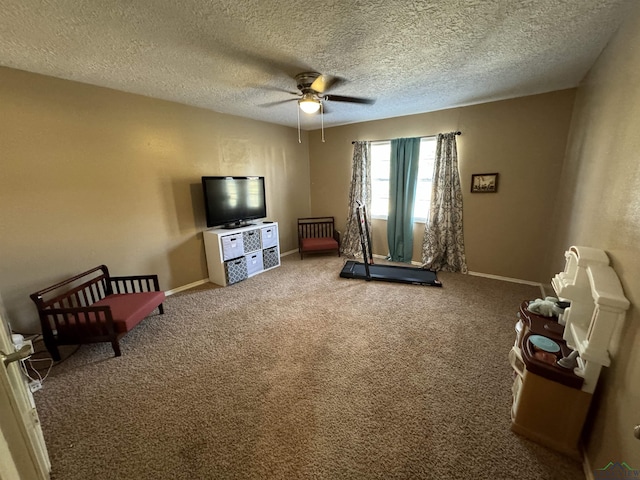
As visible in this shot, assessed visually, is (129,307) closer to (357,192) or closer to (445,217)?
(357,192)

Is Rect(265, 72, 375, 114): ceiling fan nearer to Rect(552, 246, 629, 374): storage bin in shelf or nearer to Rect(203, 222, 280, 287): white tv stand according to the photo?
Rect(203, 222, 280, 287): white tv stand

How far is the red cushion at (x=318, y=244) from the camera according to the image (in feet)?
15.4

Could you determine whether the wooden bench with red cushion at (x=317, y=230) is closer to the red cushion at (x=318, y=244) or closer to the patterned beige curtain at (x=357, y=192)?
the red cushion at (x=318, y=244)

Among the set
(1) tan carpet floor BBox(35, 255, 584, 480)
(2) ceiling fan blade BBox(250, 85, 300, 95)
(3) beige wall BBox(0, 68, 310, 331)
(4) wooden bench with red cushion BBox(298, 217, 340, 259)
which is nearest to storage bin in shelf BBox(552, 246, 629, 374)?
(1) tan carpet floor BBox(35, 255, 584, 480)

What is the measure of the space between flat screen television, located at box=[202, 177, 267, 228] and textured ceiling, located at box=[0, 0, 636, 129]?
1.21 meters

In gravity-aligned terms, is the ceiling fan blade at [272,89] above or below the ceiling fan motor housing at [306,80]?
above

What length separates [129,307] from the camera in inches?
95.7

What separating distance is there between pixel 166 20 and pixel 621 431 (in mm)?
3187

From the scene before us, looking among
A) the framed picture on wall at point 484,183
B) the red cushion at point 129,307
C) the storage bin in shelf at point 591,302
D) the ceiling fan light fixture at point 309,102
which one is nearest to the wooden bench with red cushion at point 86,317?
the red cushion at point 129,307

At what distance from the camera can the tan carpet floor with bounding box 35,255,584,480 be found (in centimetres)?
137

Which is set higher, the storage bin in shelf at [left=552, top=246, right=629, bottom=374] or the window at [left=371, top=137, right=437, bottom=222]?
the window at [left=371, top=137, right=437, bottom=222]

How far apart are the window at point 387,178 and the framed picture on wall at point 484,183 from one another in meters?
0.64

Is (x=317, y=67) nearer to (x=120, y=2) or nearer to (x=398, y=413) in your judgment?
(x=120, y=2)

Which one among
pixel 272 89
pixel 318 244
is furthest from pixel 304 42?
pixel 318 244
